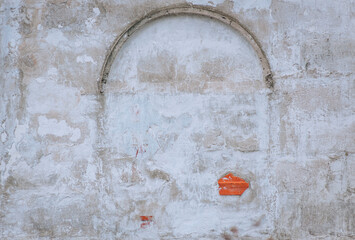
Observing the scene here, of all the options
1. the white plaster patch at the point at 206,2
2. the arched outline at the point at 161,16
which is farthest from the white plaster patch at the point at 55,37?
the white plaster patch at the point at 206,2

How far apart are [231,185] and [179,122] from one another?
0.78 meters

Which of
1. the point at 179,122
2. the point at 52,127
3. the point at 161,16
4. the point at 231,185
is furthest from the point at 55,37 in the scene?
the point at 231,185

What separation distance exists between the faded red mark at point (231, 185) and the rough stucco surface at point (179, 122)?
0.06 m

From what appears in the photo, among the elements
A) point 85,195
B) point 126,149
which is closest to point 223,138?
point 126,149

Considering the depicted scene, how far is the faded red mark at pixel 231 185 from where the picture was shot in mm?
3100

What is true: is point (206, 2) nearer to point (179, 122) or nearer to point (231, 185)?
point (179, 122)

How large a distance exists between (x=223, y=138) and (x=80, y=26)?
170 centimetres

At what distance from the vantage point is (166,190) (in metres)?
3.09

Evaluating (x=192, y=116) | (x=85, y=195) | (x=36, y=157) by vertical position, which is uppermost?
(x=192, y=116)

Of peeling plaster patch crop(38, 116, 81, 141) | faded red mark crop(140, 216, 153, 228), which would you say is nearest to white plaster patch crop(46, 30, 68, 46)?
peeling plaster patch crop(38, 116, 81, 141)

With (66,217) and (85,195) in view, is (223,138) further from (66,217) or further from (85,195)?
(66,217)

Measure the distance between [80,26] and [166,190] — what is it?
173 cm

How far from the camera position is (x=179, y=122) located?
3.09m

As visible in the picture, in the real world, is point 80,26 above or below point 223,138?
above
